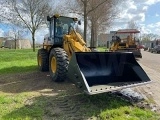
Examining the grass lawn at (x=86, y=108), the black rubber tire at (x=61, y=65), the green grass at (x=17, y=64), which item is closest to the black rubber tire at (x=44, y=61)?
the green grass at (x=17, y=64)

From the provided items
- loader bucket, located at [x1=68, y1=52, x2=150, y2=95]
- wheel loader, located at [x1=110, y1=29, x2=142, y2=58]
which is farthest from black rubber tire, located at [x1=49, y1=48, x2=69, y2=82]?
wheel loader, located at [x1=110, y1=29, x2=142, y2=58]

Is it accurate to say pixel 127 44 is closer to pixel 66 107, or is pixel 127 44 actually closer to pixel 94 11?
pixel 94 11

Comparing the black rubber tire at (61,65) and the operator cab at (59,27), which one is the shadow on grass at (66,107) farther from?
the operator cab at (59,27)

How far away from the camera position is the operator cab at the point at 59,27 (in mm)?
9297

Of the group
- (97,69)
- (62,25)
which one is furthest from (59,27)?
(97,69)

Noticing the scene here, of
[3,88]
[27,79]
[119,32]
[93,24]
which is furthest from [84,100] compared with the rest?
[93,24]

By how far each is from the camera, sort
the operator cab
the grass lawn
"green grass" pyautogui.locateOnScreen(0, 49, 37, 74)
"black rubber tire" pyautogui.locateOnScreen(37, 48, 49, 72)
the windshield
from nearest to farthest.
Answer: the grass lawn < the operator cab < the windshield < "black rubber tire" pyautogui.locateOnScreen(37, 48, 49, 72) < "green grass" pyautogui.locateOnScreen(0, 49, 37, 74)

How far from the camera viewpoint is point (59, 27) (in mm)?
9516

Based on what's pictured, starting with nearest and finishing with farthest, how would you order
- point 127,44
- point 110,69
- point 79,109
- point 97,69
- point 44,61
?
point 79,109, point 97,69, point 110,69, point 44,61, point 127,44

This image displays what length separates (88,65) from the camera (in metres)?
6.61

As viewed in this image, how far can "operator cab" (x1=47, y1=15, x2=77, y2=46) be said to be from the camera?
9.30m

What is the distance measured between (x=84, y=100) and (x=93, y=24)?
22.6m

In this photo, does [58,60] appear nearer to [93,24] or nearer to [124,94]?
[124,94]

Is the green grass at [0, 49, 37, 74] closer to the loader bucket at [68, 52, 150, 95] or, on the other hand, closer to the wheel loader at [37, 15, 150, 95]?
the wheel loader at [37, 15, 150, 95]
